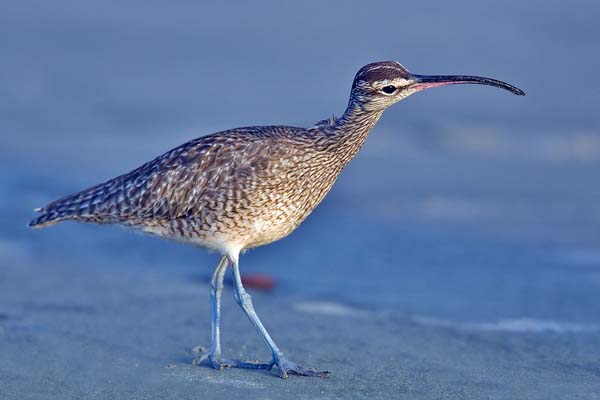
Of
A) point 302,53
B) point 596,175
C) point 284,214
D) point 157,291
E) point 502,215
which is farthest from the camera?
point 302,53

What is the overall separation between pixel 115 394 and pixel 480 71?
1098 centimetres

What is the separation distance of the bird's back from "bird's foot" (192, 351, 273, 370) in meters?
0.91

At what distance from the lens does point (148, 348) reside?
932 cm

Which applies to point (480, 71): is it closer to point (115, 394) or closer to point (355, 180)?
point (355, 180)

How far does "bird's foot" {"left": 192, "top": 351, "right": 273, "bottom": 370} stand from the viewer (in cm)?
884

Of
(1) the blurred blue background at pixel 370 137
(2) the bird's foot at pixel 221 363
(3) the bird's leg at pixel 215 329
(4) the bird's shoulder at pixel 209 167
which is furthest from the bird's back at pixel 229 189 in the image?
(1) the blurred blue background at pixel 370 137

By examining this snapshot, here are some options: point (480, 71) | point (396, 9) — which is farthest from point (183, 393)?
point (396, 9)

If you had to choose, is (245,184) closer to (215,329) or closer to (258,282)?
(215,329)

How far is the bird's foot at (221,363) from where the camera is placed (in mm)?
8836

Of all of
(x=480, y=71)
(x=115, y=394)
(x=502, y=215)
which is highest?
(x=480, y=71)

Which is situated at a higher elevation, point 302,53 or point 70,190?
point 302,53

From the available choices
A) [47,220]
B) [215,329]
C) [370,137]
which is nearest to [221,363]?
[215,329]

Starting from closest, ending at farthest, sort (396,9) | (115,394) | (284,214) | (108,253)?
(115,394), (284,214), (108,253), (396,9)

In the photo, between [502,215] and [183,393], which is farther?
[502,215]
